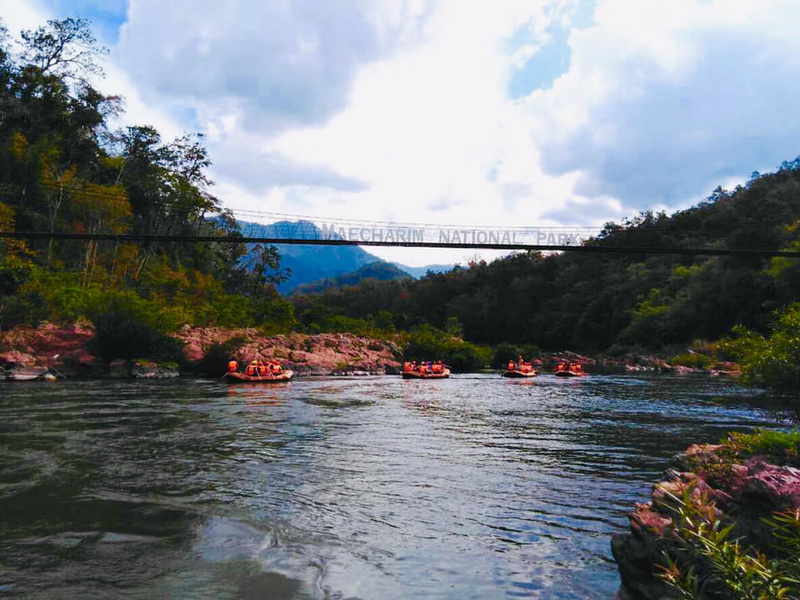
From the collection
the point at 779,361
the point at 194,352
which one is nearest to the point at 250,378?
the point at 194,352

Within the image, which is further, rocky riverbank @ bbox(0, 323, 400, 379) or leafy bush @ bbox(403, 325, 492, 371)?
leafy bush @ bbox(403, 325, 492, 371)

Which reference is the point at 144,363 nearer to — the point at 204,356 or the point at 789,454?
the point at 204,356

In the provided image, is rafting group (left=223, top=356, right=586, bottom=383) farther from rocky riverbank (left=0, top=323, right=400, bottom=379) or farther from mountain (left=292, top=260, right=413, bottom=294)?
mountain (left=292, top=260, right=413, bottom=294)

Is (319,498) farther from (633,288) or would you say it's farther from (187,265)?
(633,288)

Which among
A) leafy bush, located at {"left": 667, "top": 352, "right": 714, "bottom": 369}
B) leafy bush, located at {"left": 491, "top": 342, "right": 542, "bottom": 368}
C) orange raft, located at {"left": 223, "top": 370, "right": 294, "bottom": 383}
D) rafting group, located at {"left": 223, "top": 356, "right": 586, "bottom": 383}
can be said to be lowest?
orange raft, located at {"left": 223, "top": 370, "right": 294, "bottom": 383}

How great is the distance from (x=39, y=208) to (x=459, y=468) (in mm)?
27866

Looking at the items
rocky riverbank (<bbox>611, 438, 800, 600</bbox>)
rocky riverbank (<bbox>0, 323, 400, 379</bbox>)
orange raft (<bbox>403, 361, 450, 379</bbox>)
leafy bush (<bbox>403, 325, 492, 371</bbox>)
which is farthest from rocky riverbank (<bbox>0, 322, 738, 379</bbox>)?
rocky riverbank (<bbox>611, 438, 800, 600</bbox>)

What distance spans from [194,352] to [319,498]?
19289 millimetres

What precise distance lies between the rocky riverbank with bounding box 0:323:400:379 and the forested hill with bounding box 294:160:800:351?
12.3 m

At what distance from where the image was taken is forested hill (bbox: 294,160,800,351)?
33.8 metres

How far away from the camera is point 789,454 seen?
412 centimetres

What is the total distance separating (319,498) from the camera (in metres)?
5.91

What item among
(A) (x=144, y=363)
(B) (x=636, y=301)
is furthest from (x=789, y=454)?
(B) (x=636, y=301)

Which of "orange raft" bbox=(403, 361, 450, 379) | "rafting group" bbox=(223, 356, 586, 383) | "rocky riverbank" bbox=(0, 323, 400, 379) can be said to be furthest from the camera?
"orange raft" bbox=(403, 361, 450, 379)
